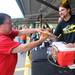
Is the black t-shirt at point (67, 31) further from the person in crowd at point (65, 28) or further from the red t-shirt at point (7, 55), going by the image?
the red t-shirt at point (7, 55)

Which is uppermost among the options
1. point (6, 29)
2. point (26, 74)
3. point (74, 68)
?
point (6, 29)

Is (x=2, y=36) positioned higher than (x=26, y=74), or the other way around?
(x=2, y=36)

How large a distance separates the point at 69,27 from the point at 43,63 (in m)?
0.96

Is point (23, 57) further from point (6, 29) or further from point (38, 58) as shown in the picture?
point (6, 29)

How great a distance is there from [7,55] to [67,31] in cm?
118

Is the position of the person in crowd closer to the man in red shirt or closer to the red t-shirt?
the man in red shirt

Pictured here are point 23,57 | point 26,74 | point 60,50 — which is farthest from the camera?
point 23,57

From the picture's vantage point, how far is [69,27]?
4031mm

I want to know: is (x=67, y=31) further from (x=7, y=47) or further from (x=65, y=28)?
(x=7, y=47)

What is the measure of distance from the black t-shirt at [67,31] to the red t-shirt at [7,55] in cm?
99

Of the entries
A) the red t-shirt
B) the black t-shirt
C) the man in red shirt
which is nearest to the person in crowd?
the black t-shirt

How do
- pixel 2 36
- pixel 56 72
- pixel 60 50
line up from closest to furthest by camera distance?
pixel 2 36, pixel 60 50, pixel 56 72

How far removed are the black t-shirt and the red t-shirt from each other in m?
0.99

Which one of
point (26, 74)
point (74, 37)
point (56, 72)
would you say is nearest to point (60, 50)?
point (74, 37)
